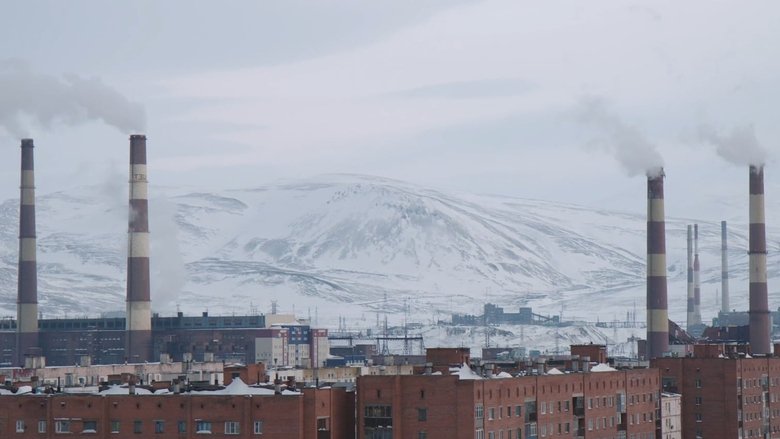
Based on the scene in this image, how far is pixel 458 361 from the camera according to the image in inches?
2689

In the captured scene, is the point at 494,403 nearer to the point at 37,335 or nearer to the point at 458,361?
the point at 458,361

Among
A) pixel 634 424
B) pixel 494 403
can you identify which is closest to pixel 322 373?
pixel 634 424

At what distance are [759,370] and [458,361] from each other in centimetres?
1794

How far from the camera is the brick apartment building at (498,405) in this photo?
5669 cm

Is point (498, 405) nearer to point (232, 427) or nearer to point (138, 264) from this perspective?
point (232, 427)

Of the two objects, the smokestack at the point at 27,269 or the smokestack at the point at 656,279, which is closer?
the smokestack at the point at 656,279

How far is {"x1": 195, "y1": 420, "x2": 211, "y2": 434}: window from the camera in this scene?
5572cm

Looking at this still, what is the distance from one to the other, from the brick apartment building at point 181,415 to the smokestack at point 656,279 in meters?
59.8

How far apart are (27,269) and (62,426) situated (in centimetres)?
7441

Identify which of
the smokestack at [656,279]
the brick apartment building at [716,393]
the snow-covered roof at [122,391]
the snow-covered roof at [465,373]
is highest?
the smokestack at [656,279]

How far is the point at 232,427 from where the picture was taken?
2189 inches

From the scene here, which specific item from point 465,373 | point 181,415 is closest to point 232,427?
point 181,415

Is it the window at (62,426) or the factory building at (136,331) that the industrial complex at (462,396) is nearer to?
the window at (62,426)

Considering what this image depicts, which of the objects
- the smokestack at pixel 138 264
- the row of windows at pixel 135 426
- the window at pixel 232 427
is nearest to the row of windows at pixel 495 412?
the row of windows at pixel 135 426
